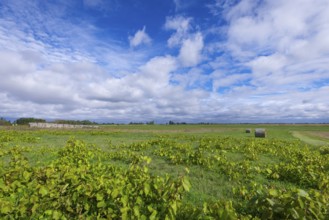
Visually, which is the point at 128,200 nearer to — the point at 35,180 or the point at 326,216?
the point at 35,180

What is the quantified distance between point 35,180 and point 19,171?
82 centimetres

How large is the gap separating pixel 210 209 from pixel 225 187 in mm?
5959

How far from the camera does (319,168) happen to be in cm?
1038

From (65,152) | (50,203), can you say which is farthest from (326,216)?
(65,152)

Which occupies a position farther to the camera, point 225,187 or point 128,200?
point 225,187

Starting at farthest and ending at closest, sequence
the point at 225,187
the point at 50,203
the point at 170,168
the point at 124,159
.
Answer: the point at 124,159 < the point at 170,168 < the point at 225,187 < the point at 50,203

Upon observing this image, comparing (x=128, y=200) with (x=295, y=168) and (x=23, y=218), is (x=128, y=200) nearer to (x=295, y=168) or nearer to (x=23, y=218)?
(x=23, y=218)

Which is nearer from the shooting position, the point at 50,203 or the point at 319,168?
the point at 50,203

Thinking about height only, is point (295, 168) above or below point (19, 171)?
below

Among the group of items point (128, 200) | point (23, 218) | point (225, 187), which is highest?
point (128, 200)

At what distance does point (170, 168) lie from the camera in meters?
11.0

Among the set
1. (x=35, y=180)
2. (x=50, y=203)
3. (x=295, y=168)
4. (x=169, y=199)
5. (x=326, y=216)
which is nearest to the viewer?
(x=326, y=216)

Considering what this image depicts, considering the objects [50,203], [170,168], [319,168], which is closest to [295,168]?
[319,168]

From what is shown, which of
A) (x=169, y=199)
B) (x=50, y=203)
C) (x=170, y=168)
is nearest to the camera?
(x=169, y=199)
